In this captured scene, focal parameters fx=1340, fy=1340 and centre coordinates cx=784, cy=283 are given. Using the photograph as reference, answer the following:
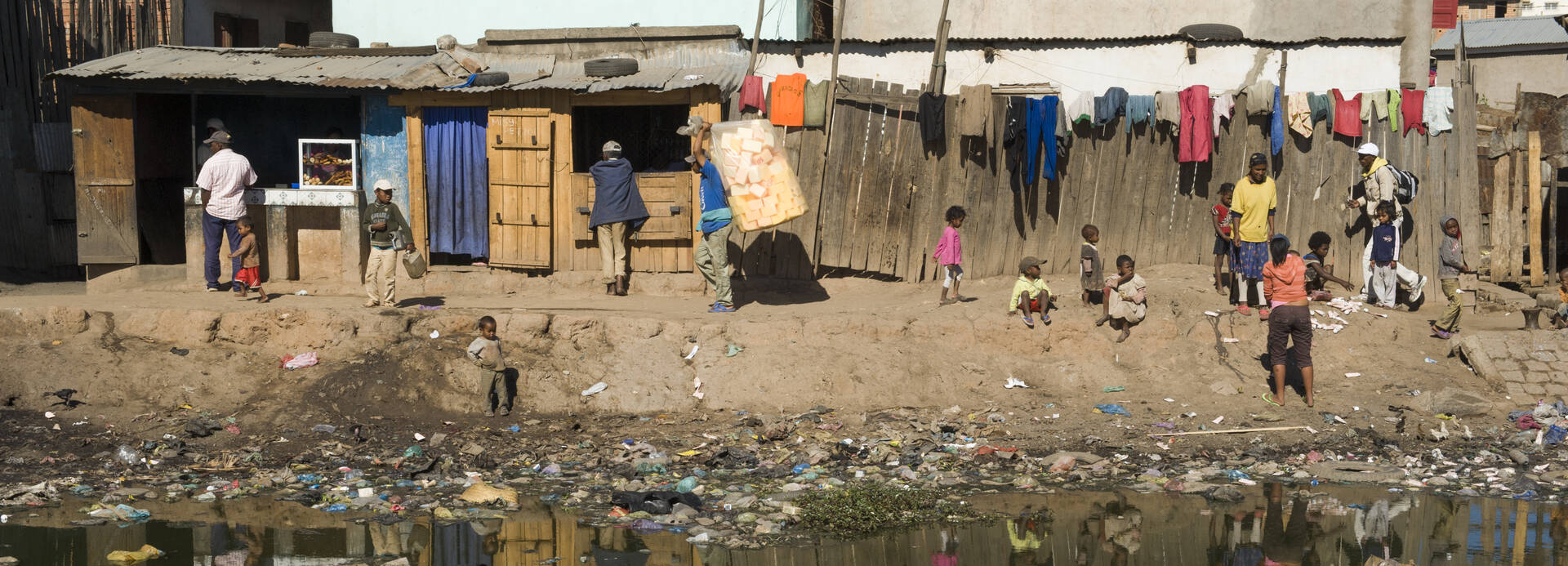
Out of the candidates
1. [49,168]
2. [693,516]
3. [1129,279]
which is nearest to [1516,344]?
[1129,279]

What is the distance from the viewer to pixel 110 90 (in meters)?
12.5

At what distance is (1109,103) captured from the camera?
1180 cm

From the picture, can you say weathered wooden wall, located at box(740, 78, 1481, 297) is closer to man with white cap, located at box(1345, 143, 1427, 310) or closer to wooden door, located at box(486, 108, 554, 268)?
man with white cap, located at box(1345, 143, 1427, 310)

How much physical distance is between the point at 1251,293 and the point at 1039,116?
234 cm

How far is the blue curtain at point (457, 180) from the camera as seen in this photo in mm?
12375

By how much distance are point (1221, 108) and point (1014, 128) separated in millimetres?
1845

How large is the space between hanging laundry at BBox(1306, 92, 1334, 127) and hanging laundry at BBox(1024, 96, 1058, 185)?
223cm

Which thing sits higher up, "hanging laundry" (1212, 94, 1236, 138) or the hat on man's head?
"hanging laundry" (1212, 94, 1236, 138)

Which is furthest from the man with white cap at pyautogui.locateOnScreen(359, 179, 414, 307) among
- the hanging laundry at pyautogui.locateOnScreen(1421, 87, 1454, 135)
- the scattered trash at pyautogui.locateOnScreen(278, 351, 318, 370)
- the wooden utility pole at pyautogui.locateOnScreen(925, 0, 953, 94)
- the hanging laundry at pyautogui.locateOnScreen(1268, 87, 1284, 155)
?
the hanging laundry at pyautogui.locateOnScreen(1421, 87, 1454, 135)

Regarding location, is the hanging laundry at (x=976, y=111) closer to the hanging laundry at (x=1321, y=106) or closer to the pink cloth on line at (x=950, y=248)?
the pink cloth on line at (x=950, y=248)

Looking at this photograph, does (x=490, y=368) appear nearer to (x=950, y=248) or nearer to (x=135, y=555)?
(x=135, y=555)

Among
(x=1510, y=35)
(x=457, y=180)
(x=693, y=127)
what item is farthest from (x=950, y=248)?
(x=1510, y=35)

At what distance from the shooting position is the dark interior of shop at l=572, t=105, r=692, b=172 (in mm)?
13516

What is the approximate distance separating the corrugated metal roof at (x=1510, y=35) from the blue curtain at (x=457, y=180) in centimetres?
1959
